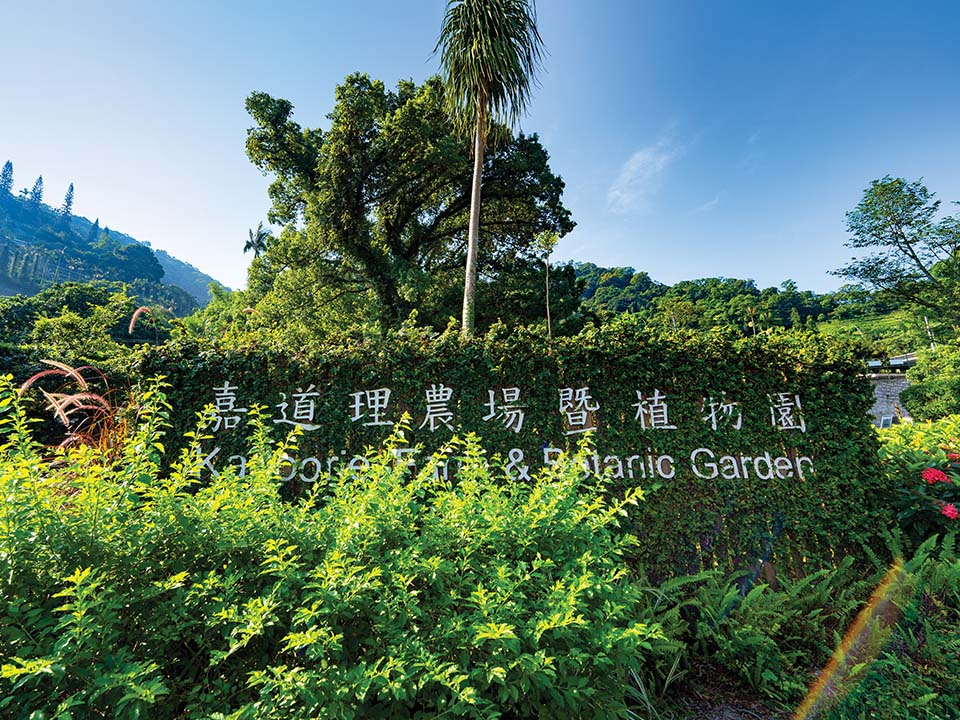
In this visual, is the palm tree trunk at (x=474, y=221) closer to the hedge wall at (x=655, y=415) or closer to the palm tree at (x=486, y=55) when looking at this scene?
the palm tree at (x=486, y=55)

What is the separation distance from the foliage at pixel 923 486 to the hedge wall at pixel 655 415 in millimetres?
286

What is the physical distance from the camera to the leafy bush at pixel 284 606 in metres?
1.19

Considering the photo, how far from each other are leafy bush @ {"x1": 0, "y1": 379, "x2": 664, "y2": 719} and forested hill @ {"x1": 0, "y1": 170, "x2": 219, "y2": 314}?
75.1 metres

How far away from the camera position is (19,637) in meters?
1.15

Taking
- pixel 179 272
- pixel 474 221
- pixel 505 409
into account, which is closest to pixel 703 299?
pixel 474 221

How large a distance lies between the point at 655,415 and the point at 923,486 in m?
2.67

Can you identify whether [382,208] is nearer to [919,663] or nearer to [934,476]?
[934,476]

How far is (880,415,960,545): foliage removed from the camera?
383 centimetres

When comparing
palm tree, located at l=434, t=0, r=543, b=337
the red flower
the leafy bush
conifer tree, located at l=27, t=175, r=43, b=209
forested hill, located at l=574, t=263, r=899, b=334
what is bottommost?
the leafy bush

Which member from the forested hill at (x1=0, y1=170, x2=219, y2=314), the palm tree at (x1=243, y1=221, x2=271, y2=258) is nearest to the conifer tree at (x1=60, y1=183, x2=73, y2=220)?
the forested hill at (x1=0, y1=170, x2=219, y2=314)

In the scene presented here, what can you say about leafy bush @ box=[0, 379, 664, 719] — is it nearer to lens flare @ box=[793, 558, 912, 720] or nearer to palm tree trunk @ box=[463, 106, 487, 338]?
lens flare @ box=[793, 558, 912, 720]

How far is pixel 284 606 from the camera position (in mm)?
1441

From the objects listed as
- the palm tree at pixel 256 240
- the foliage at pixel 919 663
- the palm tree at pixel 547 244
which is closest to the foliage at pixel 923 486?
the foliage at pixel 919 663

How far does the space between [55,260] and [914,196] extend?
416ft
